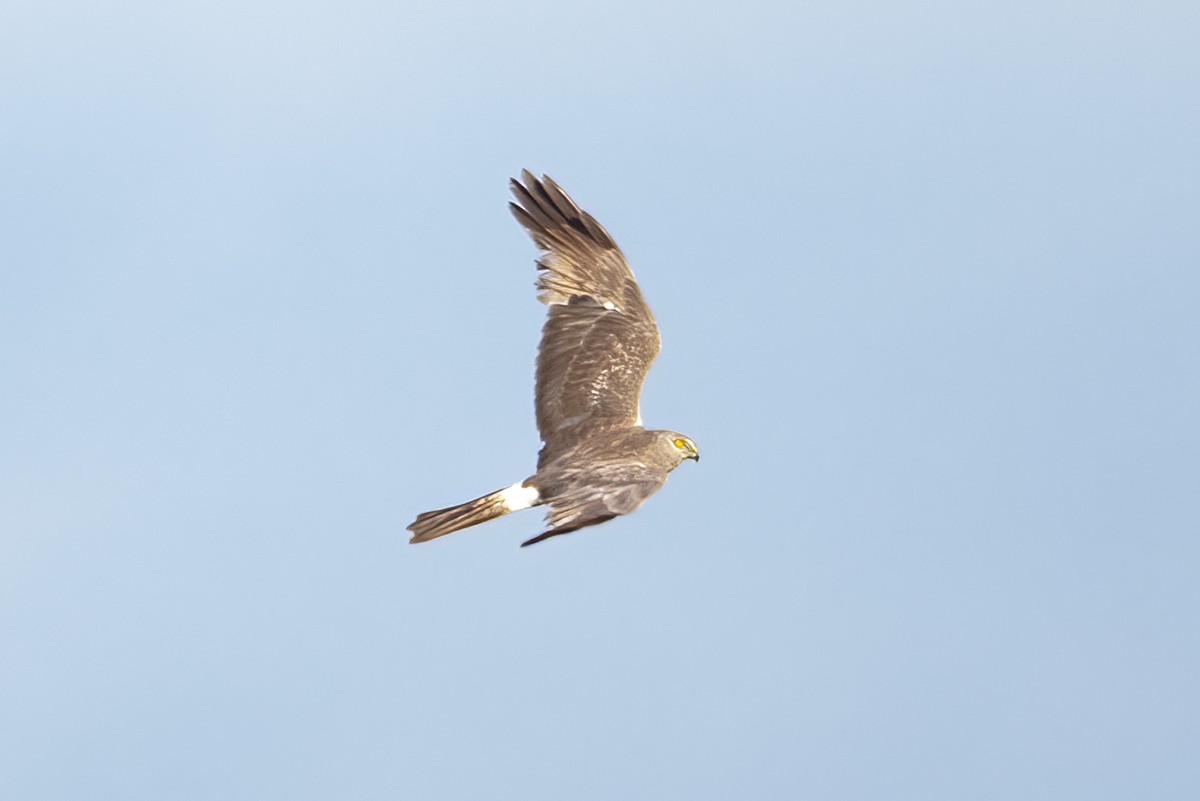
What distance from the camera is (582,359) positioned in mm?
18312

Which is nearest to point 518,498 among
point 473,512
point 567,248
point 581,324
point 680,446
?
point 473,512

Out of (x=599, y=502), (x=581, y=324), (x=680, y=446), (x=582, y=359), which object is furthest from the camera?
(x=581, y=324)

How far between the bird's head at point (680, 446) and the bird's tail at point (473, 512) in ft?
5.32

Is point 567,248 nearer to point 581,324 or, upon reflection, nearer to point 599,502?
point 581,324

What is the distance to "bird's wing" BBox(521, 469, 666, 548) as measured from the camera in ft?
43.6

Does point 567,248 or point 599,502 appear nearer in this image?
point 599,502

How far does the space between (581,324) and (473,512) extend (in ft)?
10.9

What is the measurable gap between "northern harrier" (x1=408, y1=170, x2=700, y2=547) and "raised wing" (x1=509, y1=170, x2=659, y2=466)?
11 mm

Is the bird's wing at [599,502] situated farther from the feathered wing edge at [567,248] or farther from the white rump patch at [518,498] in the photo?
the feathered wing edge at [567,248]

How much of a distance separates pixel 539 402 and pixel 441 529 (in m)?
2.86

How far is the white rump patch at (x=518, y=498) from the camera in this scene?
16.2 m

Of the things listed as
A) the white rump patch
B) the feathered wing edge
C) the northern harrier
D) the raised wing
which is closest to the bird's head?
the northern harrier

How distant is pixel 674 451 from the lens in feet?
56.0

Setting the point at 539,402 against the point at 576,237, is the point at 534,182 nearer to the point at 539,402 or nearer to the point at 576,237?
the point at 576,237
